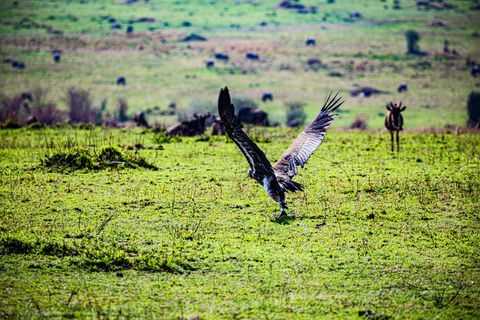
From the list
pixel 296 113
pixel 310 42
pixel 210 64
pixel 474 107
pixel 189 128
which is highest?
pixel 310 42

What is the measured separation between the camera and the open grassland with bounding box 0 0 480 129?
52969mm

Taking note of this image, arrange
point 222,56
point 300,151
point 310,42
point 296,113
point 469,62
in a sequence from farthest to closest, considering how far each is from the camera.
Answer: point 310,42 < point 222,56 < point 469,62 < point 296,113 < point 300,151

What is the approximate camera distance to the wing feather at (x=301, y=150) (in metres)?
10.2

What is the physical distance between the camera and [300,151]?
35.2ft

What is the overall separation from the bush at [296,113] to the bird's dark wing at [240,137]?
33491 millimetres

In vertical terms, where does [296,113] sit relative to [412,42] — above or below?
below

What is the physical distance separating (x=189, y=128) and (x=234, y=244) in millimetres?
13228

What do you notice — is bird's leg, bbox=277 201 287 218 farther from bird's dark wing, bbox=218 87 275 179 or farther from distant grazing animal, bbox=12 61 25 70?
distant grazing animal, bbox=12 61 25 70

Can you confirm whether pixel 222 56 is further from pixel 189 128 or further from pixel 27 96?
pixel 189 128

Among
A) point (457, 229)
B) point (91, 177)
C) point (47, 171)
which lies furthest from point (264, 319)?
point (47, 171)

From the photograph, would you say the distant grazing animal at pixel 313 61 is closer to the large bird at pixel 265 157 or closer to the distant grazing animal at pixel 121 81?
A: the distant grazing animal at pixel 121 81

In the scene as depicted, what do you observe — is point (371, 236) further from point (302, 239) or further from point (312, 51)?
point (312, 51)

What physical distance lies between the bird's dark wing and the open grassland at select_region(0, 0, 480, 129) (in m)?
24.1

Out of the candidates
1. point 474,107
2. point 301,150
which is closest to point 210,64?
point 474,107
